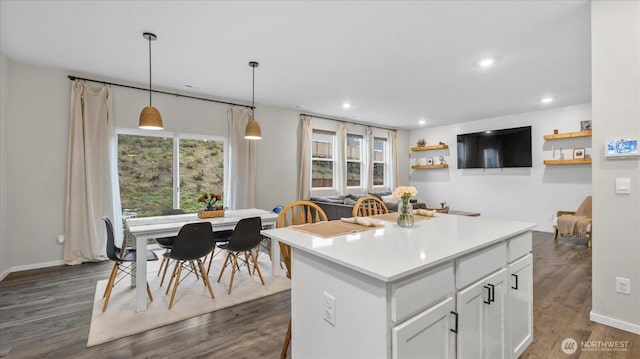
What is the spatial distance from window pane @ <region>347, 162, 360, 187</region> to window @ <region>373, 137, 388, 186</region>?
638 millimetres

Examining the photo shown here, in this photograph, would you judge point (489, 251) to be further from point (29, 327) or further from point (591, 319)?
point (29, 327)

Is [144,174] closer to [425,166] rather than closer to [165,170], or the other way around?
Answer: [165,170]

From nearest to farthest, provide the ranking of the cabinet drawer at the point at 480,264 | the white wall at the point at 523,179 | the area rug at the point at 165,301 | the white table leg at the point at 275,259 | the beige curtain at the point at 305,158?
the cabinet drawer at the point at 480,264 < the area rug at the point at 165,301 < the white table leg at the point at 275,259 < the white wall at the point at 523,179 < the beige curtain at the point at 305,158

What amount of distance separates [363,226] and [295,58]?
2414mm

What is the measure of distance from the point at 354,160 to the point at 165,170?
14.4 feet

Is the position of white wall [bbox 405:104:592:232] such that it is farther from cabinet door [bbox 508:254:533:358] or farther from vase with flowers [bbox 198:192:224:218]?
vase with flowers [bbox 198:192:224:218]

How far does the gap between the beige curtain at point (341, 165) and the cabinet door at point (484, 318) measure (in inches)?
206

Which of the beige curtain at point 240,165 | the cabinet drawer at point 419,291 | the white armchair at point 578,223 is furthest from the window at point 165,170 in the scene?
the white armchair at point 578,223

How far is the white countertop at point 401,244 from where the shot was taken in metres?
1.14

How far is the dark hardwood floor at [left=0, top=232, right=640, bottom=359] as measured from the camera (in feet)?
6.59

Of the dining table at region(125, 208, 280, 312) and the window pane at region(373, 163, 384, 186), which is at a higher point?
the window pane at region(373, 163, 384, 186)

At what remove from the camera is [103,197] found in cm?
409

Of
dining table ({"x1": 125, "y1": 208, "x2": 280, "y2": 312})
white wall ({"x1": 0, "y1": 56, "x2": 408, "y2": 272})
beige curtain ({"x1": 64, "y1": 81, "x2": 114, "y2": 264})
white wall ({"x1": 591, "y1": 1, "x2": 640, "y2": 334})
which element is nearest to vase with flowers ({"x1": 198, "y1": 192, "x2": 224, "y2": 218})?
dining table ({"x1": 125, "y1": 208, "x2": 280, "y2": 312})

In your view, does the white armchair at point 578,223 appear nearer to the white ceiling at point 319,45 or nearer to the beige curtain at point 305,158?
the white ceiling at point 319,45
